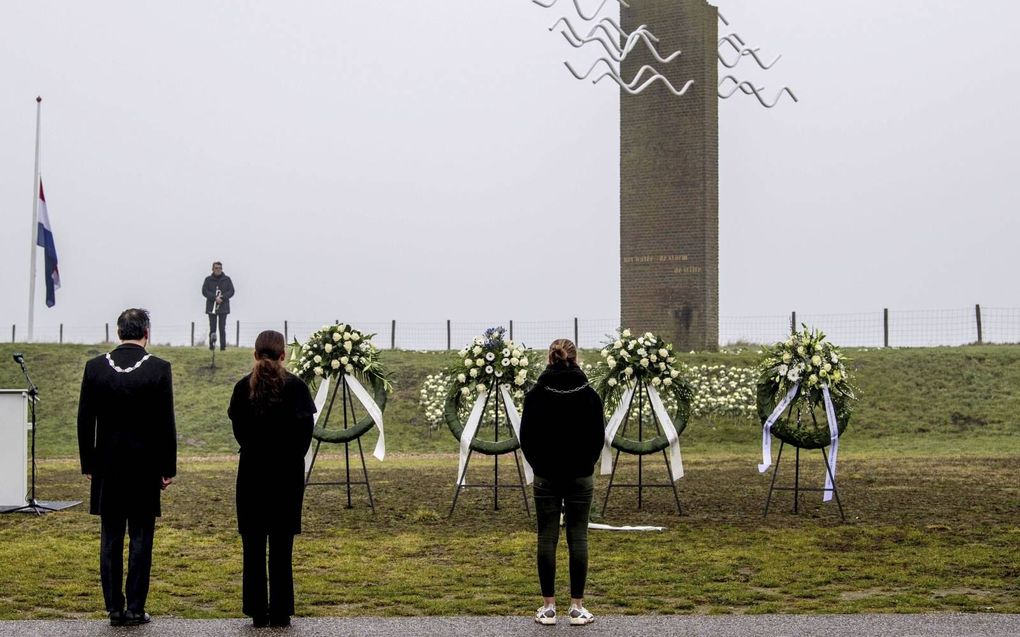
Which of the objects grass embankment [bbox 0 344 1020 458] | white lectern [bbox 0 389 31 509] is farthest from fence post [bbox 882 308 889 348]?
white lectern [bbox 0 389 31 509]

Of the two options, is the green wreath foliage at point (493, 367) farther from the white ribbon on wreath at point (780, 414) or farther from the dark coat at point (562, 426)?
the dark coat at point (562, 426)

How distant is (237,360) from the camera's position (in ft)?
108

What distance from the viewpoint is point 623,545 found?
13.2 metres

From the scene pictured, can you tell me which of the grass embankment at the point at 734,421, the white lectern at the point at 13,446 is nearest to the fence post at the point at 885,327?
the grass embankment at the point at 734,421

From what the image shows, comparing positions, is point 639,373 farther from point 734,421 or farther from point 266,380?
point 734,421

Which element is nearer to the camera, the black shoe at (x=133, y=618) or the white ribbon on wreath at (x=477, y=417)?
the black shoe at (x=133, y=618)

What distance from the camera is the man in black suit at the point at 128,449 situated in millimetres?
8852

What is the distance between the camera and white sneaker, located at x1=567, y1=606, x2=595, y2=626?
8.86 meters

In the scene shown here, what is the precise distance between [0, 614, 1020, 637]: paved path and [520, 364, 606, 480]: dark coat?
106 cm

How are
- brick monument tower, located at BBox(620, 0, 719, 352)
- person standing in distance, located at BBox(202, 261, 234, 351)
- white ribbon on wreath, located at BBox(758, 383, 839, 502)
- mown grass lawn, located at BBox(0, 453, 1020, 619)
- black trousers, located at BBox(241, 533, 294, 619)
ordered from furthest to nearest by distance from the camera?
1. brick monument tower, located at BBox(620, 0, 719, 352)
2. person standing in distance, located at BBox(202, 261, 234, 351)
3. white ribbon on wreath, located at BBox(758, 383, 839, 502)
4. mown grass lawn, located at BBox(0, 453, 1020, 619)
5. black trousers, located at BBox(241, 533, 294, 619)

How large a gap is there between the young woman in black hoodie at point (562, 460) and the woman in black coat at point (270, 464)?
5.13 ft

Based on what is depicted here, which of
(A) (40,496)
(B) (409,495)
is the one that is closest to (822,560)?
(B) (409,495)

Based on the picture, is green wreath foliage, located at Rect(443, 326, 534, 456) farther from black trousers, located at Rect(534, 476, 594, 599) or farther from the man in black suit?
the man in black suit

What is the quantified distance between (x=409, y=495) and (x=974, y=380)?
18.0 m
